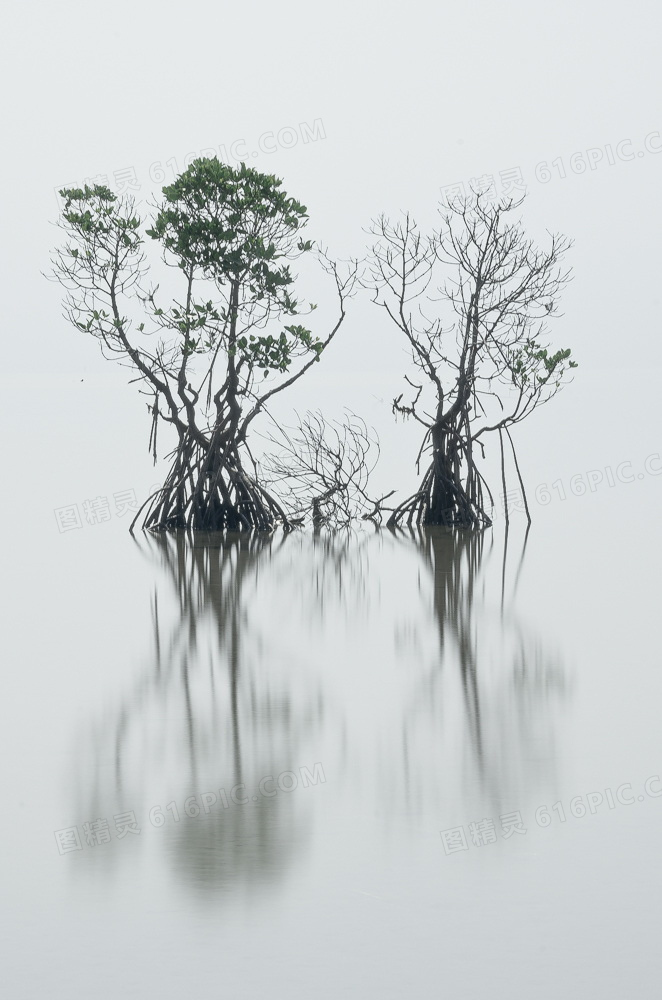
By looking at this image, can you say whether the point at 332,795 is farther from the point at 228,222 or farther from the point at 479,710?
the point at 228,222

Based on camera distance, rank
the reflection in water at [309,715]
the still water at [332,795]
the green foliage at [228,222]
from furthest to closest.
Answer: the green foliage at [228,222]
the reflection in water at [309,715]
the still water at [332,795]

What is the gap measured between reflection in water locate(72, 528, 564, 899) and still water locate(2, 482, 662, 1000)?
0.02 m

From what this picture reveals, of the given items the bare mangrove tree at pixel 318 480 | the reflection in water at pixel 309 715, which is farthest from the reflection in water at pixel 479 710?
the bare mangrove tree at pixel 318 480

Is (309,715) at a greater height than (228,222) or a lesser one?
lesser

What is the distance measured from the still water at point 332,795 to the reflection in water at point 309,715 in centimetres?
2

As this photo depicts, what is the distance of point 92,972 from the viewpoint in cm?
417

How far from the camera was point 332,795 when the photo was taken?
5828 mm

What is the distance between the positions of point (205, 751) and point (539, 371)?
33.4 feet

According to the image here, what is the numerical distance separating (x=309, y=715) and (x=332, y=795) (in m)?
1.41

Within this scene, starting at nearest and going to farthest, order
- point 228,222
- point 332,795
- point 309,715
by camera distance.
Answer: point 332,795 < point 309,715 < point 228,222

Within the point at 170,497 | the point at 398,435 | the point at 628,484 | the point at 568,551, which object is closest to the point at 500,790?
the point at 568,551

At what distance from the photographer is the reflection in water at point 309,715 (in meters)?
5.54

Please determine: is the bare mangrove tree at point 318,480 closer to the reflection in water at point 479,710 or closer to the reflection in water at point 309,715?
the reflection in water at point 309,715

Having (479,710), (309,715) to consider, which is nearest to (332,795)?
(309,715)
